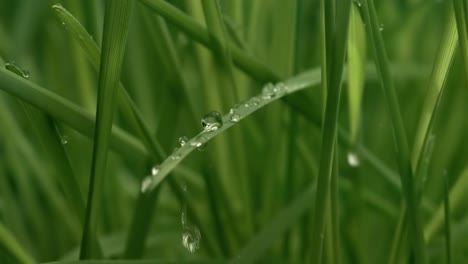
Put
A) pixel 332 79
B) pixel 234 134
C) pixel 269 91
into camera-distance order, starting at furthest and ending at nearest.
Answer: pixel 234 134
pixel 269 91
pixel 332 79

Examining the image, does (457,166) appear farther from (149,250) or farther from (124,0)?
(124,0)

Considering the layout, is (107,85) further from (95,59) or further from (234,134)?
(234,134)

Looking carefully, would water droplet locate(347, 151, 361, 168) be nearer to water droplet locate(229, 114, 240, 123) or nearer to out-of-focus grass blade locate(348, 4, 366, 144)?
out-of-focus grass blade locate(348, 4, 366, 144)

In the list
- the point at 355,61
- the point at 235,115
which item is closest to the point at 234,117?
the point at 235,115

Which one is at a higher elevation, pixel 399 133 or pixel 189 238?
pixel 399 133

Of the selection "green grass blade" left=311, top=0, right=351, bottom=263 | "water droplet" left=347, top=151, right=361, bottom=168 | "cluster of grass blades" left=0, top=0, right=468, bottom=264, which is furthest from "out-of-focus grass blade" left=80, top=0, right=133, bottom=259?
"water droplet" left=347, top=151, right=361, bottom=168

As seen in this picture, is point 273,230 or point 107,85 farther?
point 273,230

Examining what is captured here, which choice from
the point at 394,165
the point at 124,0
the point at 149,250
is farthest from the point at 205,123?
the point at 394,165

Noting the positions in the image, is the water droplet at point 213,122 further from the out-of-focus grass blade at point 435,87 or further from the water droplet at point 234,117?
the out-of-focus grass blade at point 435,87
